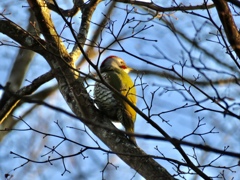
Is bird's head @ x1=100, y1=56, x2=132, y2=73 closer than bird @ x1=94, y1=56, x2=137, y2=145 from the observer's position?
No

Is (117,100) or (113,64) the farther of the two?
(113,64)

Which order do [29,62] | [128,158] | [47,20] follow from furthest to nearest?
[29,62] < [47,20] < [128,158]

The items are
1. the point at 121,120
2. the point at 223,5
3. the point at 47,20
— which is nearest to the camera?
the point at 223,5

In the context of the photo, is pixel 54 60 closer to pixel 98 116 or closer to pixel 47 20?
pixel 47 20

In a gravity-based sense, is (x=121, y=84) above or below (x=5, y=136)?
below

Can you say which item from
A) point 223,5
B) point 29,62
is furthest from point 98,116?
point 29,62

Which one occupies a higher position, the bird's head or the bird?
the bird's head

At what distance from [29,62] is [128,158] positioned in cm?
553

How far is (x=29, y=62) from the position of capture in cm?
923

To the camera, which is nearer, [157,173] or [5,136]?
[157,173]

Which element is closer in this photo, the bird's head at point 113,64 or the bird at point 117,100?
the bird at point 117,100

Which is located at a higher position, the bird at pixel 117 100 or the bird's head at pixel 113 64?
the bird's head at pixel 113 64

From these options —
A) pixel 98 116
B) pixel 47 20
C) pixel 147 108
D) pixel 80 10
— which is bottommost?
pixel 147 108

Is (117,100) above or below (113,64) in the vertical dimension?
below
